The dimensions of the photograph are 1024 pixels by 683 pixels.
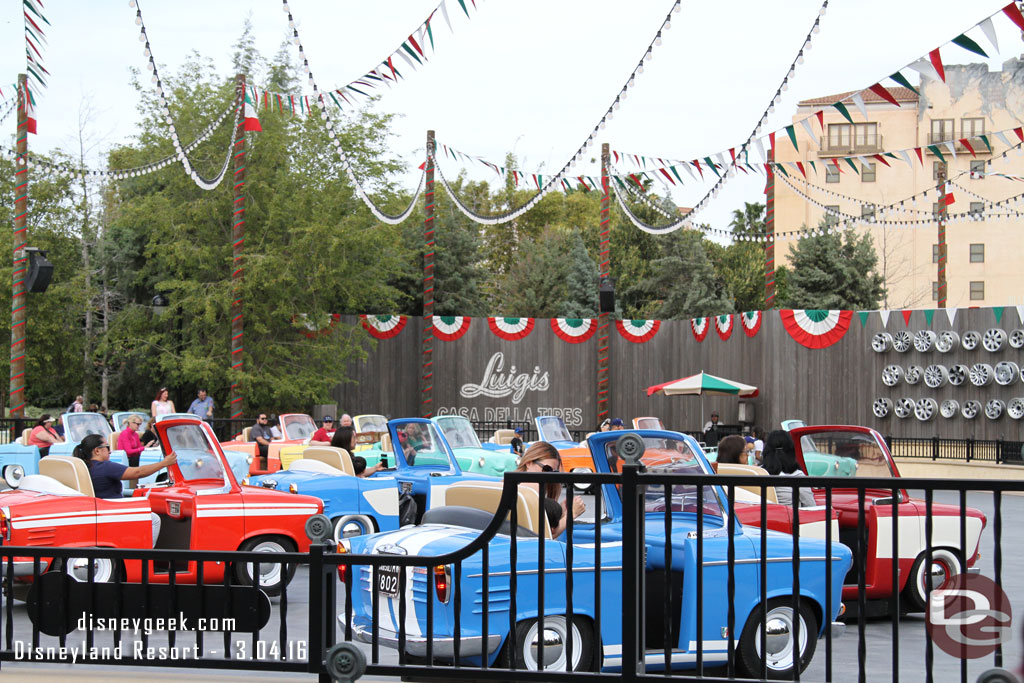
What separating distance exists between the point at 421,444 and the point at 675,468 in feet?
21.4

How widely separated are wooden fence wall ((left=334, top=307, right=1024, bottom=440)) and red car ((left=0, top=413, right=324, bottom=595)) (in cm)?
2158

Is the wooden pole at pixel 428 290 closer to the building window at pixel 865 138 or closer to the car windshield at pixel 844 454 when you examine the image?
the car windshield at pixel 844 454

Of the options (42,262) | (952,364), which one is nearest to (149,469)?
(42,262)

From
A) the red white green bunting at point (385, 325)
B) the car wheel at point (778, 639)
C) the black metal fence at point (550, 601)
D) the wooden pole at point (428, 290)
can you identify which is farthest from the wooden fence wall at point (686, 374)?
the car wheel at point (778, 639)

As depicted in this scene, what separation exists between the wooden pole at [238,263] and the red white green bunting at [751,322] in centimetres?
1426

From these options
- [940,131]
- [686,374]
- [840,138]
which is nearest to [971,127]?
[940,131]

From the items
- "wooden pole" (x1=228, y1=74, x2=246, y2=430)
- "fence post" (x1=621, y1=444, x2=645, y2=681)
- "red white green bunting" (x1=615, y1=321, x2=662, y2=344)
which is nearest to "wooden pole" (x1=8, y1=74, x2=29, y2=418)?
"wooden pole" (x1=228, y1=74, x2=246, y2=430)

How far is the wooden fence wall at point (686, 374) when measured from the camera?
27.9 meters

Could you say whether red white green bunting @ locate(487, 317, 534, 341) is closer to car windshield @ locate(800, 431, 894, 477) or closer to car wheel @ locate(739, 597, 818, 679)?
car windshield @ locate(800, 431, 894, 477)

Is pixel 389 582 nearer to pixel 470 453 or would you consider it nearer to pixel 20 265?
pixel 470 453

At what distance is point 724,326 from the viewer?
34.5 meters

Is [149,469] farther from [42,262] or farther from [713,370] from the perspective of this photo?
[713,370]

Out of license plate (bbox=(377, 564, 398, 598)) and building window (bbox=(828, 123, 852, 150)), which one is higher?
building window (bbox=(828, 123, 852, 150))

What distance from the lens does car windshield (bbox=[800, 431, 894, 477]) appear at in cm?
1029
